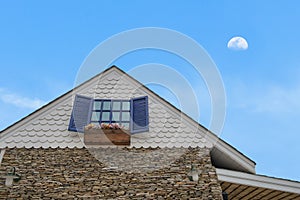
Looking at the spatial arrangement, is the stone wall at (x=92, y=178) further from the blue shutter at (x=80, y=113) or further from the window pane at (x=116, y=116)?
the window pane at (x=116, y=116)

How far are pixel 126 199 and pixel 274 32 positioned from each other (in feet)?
21.5

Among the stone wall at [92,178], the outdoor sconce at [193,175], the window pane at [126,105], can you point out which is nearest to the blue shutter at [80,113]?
the stone wall at [92,178]

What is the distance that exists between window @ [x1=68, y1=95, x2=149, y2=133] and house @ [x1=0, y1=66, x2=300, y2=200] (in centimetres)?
2

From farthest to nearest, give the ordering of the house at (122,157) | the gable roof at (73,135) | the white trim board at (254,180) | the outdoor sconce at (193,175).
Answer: the gable roof at (73,135), the white trim board at (254,180), the outdoor sconce at (193,175), the house at (122,157)

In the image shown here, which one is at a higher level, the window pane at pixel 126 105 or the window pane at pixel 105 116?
the window pane at pixel 126 105

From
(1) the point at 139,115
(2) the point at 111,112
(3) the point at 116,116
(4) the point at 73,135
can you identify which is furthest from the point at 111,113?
(4) the point at 73,135

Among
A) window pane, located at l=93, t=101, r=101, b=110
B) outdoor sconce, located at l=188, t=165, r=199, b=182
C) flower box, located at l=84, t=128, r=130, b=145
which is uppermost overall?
window pane, located at l=93, t=101, r=101, b=110

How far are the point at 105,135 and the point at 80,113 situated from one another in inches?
37.3

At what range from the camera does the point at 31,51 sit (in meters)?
9.17

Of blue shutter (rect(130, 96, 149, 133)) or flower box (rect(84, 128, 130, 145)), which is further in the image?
blue shutter (rect(130, 96, 149, 133))

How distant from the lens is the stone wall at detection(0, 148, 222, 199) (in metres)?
6.08

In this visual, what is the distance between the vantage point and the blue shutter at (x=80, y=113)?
7156 mm

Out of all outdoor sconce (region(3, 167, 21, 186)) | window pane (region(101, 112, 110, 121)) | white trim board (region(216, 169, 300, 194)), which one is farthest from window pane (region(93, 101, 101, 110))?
white trim board (region(216, 169, 300, 194))

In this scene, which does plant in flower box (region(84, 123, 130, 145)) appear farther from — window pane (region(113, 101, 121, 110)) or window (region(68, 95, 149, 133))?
window pane (region(113, 101, 121, 110))
